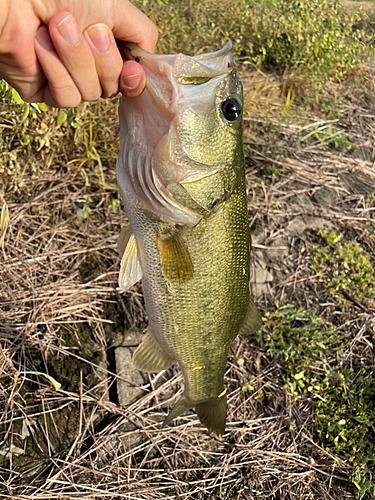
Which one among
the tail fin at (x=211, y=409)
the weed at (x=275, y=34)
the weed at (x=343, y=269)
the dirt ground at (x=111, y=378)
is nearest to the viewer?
the tail fin at (x=211, y=409)

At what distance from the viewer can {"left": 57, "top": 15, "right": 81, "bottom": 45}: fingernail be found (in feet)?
3.89

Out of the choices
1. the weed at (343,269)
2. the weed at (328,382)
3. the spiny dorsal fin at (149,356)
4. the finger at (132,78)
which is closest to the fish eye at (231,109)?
the finger at (132,78)

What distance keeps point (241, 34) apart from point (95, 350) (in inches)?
189

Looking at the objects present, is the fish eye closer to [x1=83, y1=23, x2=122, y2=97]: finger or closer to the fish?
the fish

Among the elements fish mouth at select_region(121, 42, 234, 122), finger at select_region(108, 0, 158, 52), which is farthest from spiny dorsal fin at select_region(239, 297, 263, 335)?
finger at select_region(108, 0, 158, 52)

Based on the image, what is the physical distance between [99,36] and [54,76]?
0.19m

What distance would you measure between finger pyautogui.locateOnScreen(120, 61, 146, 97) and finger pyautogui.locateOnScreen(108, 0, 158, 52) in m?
0.14

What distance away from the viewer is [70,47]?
1225 millimetres

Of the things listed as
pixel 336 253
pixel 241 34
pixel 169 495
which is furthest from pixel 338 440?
pixel 241 34

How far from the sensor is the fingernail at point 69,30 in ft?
3.89

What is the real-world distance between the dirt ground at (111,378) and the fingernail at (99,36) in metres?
1.86

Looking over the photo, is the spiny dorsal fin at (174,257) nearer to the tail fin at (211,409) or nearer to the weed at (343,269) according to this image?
the tail fin at (211,409)

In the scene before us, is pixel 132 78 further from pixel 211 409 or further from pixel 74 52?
pixel 211 409

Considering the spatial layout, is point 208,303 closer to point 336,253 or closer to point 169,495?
point 169,495
